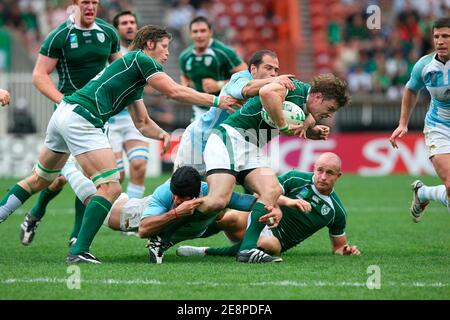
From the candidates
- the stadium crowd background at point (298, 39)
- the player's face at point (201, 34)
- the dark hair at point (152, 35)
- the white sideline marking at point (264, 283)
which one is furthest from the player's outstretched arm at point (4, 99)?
the stadium crowd background at point (298, 39)

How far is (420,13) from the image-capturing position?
89.8ft

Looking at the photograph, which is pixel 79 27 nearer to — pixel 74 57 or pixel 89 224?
pixel 74 57

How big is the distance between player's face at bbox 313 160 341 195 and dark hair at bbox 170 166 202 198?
1.37 meters

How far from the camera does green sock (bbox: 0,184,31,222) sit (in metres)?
9.15

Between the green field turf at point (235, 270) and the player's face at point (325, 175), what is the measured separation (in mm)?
686

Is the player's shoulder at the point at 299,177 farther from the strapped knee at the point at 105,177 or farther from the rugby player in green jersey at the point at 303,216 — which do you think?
the strapped knee at the point at 105,177

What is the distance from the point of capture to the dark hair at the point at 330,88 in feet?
→ 28.2

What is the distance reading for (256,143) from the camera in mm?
8797

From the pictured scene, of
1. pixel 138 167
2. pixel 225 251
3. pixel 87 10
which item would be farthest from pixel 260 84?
pixel 138 167

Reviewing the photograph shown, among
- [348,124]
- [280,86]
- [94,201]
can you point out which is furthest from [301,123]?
[348,124]

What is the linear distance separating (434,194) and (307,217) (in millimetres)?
1560

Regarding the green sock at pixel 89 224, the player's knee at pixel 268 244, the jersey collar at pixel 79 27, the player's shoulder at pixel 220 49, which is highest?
the jersey collar at pixel 79 27

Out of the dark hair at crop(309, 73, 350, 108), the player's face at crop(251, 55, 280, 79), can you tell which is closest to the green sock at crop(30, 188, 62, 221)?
the player's face at crop(251, 55, 280, 79)
